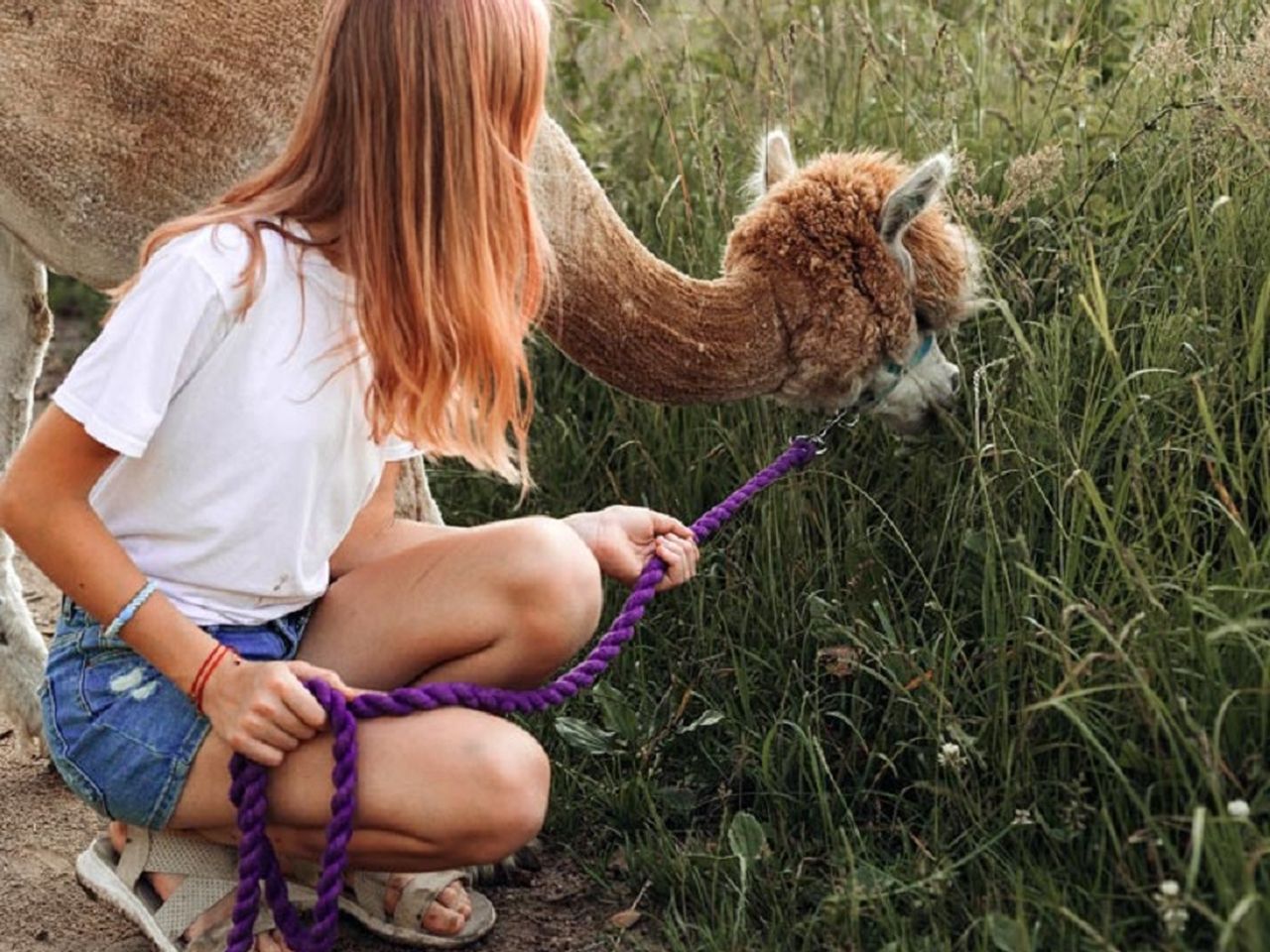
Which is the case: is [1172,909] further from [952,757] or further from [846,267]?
[846,267]

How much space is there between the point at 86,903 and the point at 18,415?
1223 millimetres

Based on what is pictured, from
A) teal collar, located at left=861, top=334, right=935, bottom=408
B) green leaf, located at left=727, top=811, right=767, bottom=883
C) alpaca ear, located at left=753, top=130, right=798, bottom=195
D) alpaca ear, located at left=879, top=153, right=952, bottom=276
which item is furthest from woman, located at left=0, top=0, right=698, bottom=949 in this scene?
alpaca ear, located at left=753, top=130, right=798, bottom=195

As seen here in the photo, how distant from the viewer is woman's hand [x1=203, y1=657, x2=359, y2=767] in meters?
2.24

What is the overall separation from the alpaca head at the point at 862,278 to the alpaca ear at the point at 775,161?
11cm

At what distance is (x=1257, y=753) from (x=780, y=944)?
0.77 meters

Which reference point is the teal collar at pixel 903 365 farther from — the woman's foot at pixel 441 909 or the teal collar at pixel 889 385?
the woman's foot at pixel 441 909

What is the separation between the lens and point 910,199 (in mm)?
3365

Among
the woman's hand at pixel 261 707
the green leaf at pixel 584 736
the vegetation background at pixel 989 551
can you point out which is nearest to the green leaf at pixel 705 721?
the vegetation background at pixel 989 551

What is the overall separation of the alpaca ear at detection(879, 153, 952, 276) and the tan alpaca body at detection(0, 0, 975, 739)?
13 mm

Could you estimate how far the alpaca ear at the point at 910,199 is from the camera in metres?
3.30

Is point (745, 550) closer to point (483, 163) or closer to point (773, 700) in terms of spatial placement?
point (773, 700)

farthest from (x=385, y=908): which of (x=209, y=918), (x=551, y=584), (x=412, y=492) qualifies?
(x=412, y=492)

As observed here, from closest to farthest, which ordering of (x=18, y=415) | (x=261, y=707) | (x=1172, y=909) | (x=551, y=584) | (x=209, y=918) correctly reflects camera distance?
(x=1172, y=909), (x=261, y=707), (x=551, y=584), (x=209, y=918), (x=18, y=415)

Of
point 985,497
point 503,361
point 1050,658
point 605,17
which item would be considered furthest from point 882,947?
point 605,17
